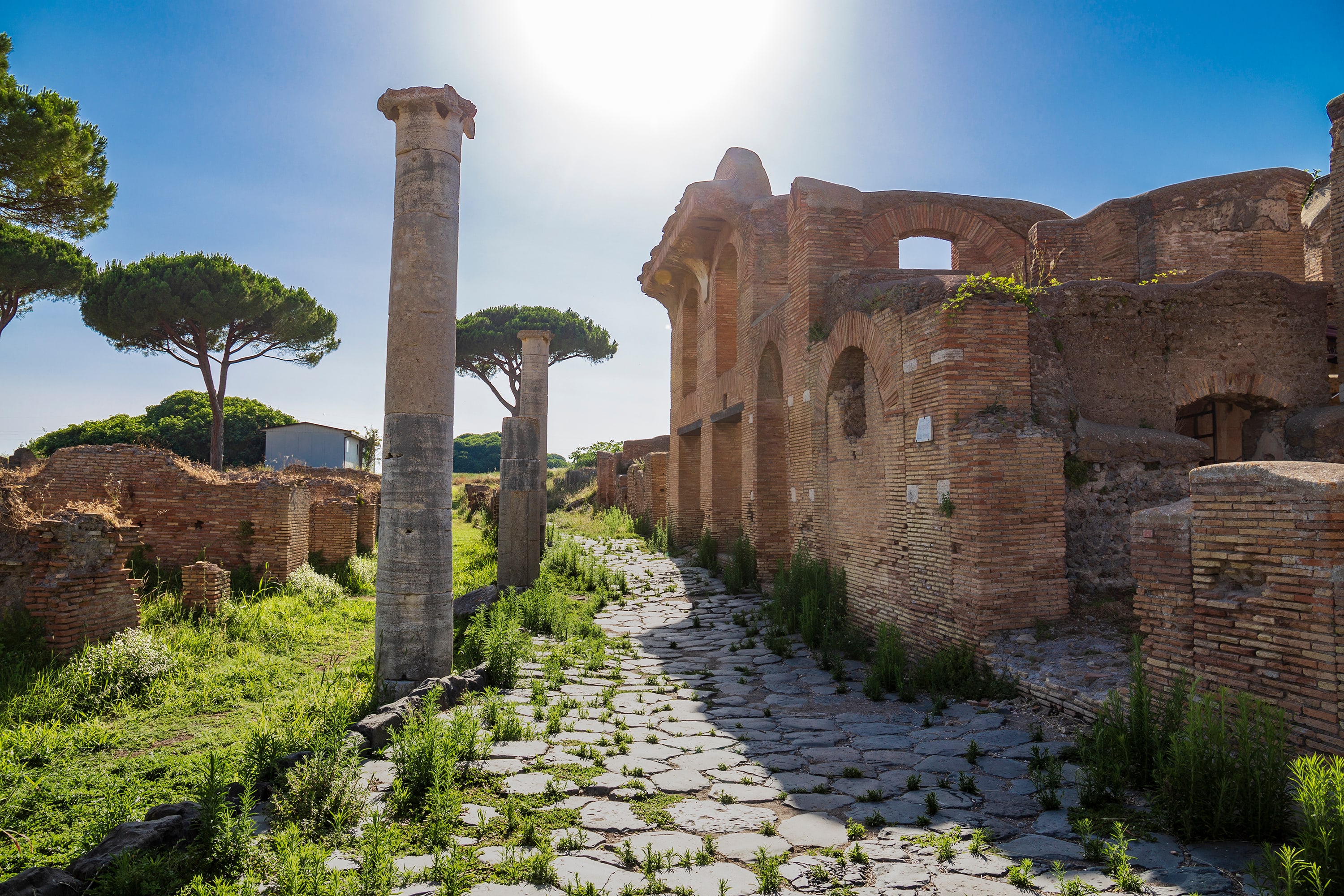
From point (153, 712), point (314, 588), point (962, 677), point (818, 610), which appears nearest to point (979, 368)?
point (962, 677)

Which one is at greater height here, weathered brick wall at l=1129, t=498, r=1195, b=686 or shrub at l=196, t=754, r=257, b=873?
weathered brick wall at l=1129, t=498, r=1195, b=686

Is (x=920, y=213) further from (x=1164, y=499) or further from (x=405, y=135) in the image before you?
(x=405, y=135)

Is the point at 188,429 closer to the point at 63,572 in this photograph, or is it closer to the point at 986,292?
the point at 63,572

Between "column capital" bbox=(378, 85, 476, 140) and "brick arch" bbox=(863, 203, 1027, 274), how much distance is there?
7250 millimetres

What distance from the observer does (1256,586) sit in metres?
3.47

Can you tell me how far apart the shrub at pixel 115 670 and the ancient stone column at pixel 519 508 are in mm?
→ 4391

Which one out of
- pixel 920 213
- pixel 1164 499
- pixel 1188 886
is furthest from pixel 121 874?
pixel 920 213

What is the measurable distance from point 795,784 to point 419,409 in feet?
11.6

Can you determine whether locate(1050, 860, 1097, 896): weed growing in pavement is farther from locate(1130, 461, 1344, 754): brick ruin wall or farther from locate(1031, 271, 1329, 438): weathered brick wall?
locate(1031, 271, 1329, 438): weathered brick wall

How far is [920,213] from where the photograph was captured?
448 inches

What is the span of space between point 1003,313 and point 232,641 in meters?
7.15

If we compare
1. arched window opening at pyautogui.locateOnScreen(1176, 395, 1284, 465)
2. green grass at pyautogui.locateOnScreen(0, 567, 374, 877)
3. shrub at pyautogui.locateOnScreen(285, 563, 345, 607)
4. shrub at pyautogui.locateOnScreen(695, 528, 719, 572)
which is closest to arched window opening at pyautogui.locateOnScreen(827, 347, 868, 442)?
arched window opening at pyautogui.locateOnScreen(1176, 395, 1284, 465)

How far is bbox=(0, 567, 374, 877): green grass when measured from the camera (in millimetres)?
3301

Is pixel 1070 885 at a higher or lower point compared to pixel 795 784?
higher
